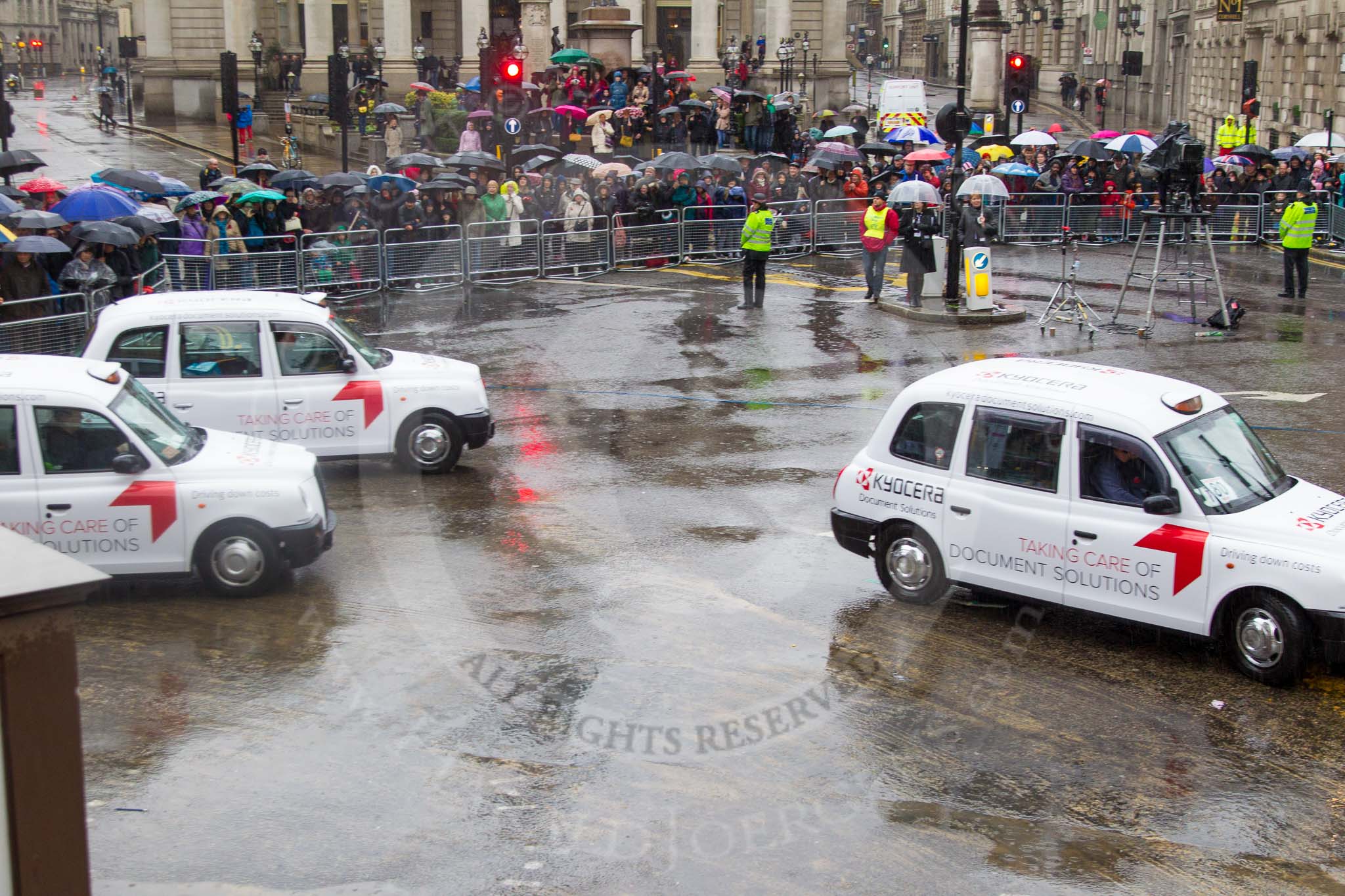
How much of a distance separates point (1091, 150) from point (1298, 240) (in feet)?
30.8

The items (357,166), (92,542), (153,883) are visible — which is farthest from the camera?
(357,166)

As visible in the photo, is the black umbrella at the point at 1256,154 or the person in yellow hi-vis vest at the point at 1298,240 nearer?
the person in yellow hi-vis vest at the point at 1298,240

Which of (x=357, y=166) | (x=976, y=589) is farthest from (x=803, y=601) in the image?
(x=357, y=166)

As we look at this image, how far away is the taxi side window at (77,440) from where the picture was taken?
10.2 m

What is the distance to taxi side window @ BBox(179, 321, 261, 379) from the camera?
43.7ft

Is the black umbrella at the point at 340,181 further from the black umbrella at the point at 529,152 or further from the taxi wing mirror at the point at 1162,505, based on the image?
the taxi wing mirror at the point at 1162,505

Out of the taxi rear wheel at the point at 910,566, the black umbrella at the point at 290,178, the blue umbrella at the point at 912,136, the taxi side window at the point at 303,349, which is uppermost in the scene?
the blue umbrella at the point at 912,136

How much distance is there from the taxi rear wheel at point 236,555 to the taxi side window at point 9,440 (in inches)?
54.1

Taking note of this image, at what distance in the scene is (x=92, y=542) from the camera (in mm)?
10312

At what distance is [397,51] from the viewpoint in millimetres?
54219

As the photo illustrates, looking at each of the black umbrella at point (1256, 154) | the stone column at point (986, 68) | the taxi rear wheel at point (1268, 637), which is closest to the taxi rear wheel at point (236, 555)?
the taxi rear wheel at point (1268, 637)

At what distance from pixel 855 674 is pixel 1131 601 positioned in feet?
6.14

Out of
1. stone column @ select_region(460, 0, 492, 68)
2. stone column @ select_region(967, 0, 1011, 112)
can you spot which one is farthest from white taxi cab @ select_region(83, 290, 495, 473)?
stone column @ select_region(460, 0, 492, 68)

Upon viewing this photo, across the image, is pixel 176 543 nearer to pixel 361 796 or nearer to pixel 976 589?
pixel 361 796
